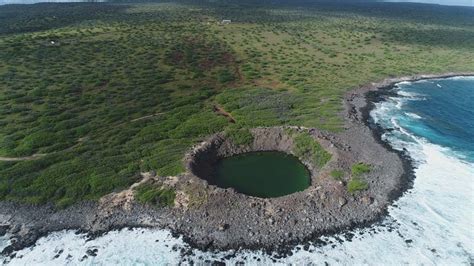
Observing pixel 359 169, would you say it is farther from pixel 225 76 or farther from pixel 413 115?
pixel 225 76

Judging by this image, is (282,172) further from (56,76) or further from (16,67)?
(16,67)

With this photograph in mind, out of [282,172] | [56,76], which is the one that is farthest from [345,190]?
[56,76]

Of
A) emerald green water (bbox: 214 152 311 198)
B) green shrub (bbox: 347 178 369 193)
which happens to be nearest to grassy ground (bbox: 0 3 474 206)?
emerald green water (bbox: 214 152 311 198)

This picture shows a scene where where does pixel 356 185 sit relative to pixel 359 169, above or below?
below

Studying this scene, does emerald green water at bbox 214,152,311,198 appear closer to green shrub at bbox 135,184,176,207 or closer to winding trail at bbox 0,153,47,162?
green shrub at bbox 135,184,176,207

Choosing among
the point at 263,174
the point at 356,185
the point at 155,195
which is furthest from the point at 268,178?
the point at 155,195

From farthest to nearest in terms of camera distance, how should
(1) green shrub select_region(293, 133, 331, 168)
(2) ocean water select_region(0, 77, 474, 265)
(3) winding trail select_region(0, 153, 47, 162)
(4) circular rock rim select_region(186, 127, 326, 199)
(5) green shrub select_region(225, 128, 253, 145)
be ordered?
1. (5) green shrub select_region(225, 128, 253, 145)
2. (1) green shrub select_region(293, 133, 331, 168)
3. (3) winding trail select_region(0, 153, 47, 162)
4. (4) circular rock rim select_region(186, 127, 326, 199)
5. (2) ocean water select_region(0, 77, 474, 265)

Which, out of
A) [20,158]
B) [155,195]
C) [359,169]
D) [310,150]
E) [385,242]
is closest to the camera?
[385,242]
